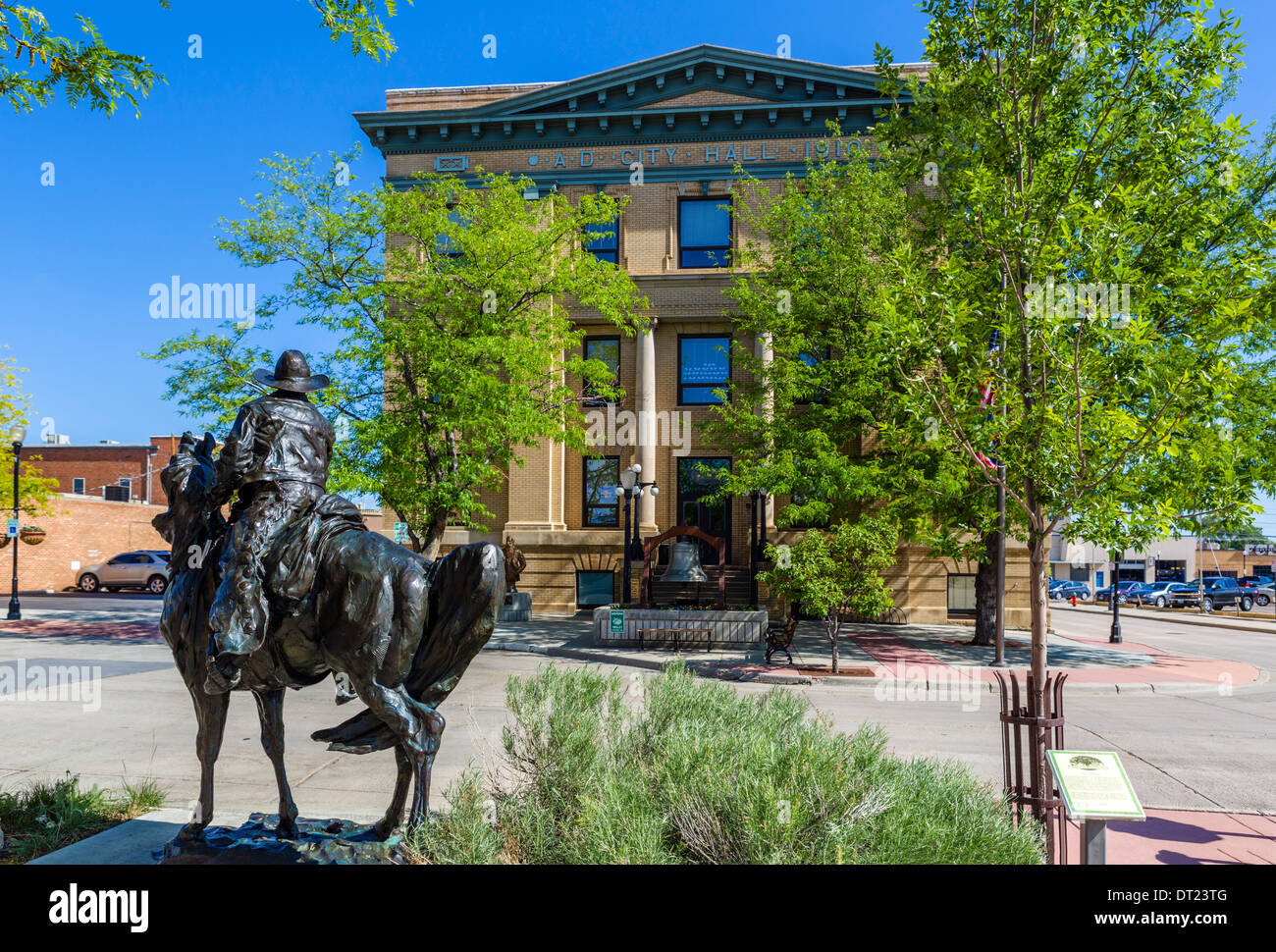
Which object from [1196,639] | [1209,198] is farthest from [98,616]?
[1196,639]

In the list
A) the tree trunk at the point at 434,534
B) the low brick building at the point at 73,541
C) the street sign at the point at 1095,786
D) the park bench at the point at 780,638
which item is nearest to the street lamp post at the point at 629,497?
the tree trunk at the point at 434,534

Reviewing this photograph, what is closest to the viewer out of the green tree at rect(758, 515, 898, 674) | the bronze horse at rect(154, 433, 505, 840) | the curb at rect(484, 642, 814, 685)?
the bronze horse at rect(154, 433, 505, 840)

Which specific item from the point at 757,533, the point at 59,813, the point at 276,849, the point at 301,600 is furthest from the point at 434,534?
the point at 301,600

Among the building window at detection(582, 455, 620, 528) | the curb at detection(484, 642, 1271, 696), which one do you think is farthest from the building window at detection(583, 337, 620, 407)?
the curb at detection(484, 642, 1271, 696)

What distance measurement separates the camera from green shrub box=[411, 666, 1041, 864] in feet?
14.0

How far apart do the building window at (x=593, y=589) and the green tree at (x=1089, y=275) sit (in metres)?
22.4

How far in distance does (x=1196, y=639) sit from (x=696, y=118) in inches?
973

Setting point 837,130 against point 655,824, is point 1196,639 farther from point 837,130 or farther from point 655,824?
point 655,824

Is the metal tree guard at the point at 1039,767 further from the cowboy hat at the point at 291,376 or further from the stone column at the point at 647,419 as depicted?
the stone column at the point at 647,419

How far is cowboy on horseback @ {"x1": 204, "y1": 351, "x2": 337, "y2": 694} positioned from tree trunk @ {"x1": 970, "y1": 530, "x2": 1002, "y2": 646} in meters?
19.2

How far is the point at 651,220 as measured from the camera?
28.9 metres

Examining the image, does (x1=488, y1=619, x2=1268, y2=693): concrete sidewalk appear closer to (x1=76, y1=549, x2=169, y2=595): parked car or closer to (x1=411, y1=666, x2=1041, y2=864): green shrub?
(x1=411, y1=666, x2=1041, y2=864): green shrub

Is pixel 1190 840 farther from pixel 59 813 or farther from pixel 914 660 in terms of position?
pixel 914 660

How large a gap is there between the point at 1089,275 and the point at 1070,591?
57.6 m
